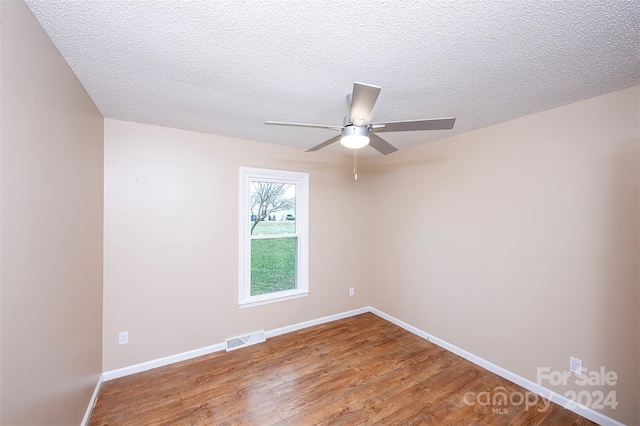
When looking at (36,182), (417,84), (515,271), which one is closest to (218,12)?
(36,182)

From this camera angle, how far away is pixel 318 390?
221 cm

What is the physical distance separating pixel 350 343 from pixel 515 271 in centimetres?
193

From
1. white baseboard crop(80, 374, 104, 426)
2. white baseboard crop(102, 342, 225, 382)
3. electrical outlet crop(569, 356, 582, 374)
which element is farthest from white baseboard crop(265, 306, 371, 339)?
electrical outlet crop(569, 356, 582, 374)

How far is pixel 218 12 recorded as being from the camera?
3.66 ft

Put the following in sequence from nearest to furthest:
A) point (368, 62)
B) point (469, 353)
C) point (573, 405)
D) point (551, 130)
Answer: point (368, 62) → point (573, 405) → point (551, 130) → point (469, 353)

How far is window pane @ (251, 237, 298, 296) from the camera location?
10.5 ft

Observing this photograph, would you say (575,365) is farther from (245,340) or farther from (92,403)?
(92,403)

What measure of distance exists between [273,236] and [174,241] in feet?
3.76

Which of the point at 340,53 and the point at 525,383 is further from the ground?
the point at 340,53

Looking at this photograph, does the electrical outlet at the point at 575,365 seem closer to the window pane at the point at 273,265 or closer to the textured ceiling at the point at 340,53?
the textured ceiling at the point at 340,53

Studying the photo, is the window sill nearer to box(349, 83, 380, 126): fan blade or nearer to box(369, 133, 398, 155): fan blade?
box(369, 133, 398, 155): fan blade

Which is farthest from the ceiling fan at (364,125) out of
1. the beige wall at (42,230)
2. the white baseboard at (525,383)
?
the white baseboard at (525,383)

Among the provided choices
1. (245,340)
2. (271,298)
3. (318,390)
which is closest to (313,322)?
(271,298)

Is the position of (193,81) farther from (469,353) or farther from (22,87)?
(469,353)
